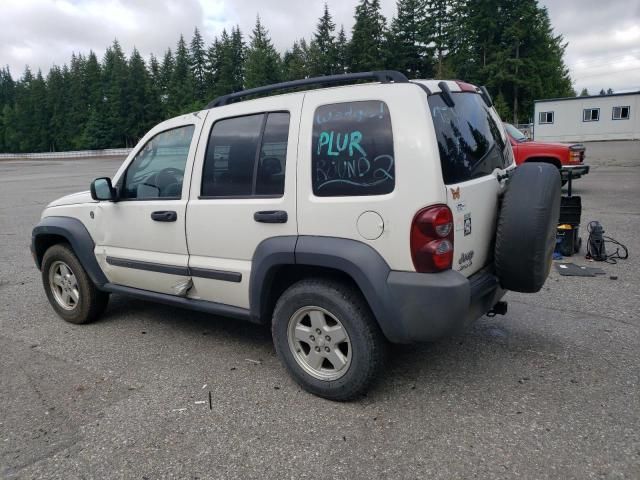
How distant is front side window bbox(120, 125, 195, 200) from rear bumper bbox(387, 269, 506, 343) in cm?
197

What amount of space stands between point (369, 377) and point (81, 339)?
2782mm

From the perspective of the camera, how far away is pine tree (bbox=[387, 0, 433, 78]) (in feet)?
192

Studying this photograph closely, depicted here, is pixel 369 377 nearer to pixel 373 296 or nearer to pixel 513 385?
pixel 373 296

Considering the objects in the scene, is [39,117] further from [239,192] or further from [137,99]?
[239,192]

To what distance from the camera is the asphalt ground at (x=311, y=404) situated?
2.67m

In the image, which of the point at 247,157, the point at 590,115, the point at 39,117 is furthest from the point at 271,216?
the point at 39,117

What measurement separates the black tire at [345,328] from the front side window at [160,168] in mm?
1331

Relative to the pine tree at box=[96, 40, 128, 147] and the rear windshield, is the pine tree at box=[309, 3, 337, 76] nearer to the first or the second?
the pine tree at box=[96, 40, 128, 147]

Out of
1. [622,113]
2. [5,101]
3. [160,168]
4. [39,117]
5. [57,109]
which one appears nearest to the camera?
[160,168]

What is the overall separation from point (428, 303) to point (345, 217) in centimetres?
69

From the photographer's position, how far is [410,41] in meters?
59.3

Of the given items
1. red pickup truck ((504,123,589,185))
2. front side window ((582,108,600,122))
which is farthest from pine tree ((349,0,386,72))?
red pickup truck ((504,123,589,185))

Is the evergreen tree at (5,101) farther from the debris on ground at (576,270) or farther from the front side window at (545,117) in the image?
the debris on ground at (576,270)

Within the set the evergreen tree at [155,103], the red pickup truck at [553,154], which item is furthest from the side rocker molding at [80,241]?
the evergreen tree at [155,103]
